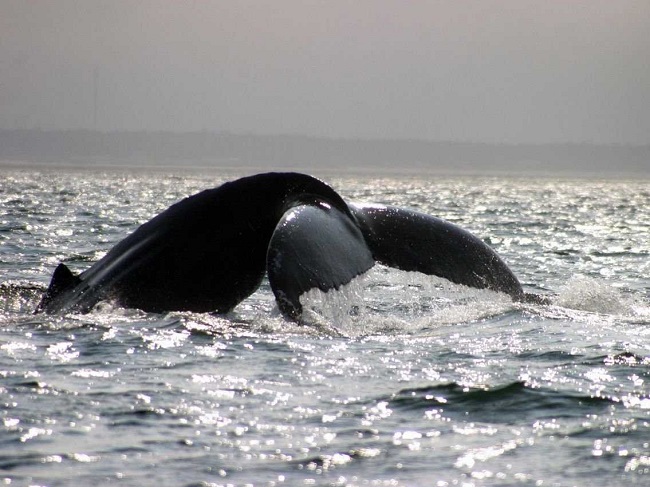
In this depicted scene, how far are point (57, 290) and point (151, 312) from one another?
0.81 meters

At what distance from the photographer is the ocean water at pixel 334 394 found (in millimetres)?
4852

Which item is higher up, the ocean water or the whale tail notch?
the whale tail notch

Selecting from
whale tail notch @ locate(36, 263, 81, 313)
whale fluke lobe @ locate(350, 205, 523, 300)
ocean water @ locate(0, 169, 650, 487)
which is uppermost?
whale fluke lobe @ locate(350, 205, 523, 300)

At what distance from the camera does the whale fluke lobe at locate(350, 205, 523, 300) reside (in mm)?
7672

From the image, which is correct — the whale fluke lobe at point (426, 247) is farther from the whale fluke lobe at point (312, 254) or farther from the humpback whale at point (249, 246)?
the whale fluke lobe at point (312, 254)

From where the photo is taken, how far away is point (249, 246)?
7.45 meters

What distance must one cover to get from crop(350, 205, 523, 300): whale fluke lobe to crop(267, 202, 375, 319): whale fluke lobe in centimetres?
24

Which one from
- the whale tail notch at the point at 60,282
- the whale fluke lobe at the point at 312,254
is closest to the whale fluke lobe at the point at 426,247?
the whale fluke lobe at the point at 312,254

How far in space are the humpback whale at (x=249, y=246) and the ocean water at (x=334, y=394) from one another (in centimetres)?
14

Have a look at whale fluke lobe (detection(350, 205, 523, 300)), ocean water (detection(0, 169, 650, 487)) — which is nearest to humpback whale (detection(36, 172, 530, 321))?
whale fluke lobe (detection(350, 205, 523, 300))

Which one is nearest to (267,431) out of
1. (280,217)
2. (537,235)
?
(280,217)

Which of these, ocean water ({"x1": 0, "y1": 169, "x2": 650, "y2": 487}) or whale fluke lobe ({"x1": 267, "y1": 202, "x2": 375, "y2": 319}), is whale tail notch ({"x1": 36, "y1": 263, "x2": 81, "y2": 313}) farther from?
whale fluke lobe ({"x1": 267, "y1": 202, "x2": 375, "y2": 319})

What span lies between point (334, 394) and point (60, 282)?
291 centimetres

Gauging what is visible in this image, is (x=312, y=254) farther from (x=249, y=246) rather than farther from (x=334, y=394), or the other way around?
(x=334, y=394)
